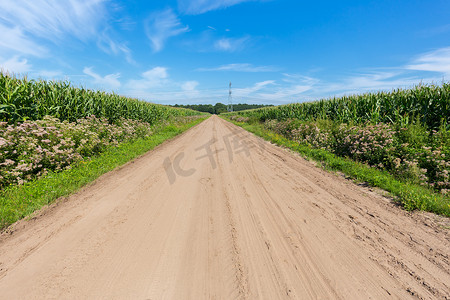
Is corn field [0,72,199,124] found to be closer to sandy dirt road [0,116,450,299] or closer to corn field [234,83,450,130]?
sandy dirt road [0,116,450,299]

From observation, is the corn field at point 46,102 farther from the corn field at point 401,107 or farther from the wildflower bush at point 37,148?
the corn field at point 401,107

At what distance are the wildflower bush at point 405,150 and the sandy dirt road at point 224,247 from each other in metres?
1.90

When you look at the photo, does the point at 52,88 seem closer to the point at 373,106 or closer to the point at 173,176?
the point at 173,176

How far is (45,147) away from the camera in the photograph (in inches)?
241

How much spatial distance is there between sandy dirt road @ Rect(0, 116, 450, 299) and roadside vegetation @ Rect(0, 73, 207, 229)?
2.79 ft

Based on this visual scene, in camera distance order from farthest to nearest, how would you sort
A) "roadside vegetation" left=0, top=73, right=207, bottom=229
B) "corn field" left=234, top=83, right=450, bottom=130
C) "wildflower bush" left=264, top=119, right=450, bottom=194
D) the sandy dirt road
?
"corn field" left=234, top=83, right=450, bottom=130, "wildflower bush" left=264, top=119, right=450, bottom=194, "roadside vegetation" left=0, top=73, right=207, bottom=229, the sandy dirt road

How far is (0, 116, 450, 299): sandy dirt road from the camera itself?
86.1 inches

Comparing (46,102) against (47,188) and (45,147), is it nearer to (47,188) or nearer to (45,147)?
(45,147)

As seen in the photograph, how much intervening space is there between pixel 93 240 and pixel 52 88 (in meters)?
8.70

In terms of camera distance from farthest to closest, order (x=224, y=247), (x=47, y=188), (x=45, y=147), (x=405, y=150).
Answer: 1. (x=405, y=150)
2. (x=45, y=147)
3. (x=47, y=188)
4. (x=224, y=247)

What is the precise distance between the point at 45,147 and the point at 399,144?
1204 cm

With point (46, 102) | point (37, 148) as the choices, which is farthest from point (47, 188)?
point (46, 102)

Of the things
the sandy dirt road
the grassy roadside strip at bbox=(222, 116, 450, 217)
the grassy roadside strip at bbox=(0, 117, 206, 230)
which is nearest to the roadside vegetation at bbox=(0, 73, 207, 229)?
the grassy roadside strip at bbox=(0, 117, 206, 230)

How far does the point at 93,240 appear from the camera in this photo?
300 cm
